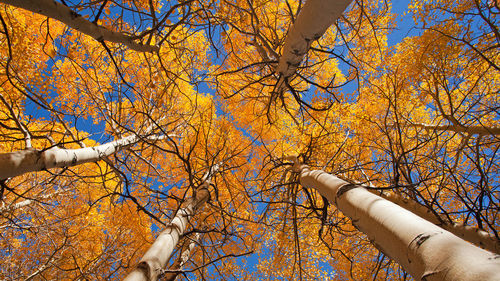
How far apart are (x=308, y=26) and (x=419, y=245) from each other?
1.11 meters

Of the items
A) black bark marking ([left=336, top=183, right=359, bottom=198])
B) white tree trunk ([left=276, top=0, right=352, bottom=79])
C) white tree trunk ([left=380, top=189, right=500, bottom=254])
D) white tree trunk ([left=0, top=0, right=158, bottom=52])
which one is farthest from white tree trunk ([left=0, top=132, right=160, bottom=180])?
white tree trunk ([left=380, top=189, right=500, bottom=254])

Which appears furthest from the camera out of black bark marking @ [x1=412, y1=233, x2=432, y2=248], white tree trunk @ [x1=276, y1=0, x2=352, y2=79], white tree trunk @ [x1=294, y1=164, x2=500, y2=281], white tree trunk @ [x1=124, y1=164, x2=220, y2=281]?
white tree trunk @ [x1=124, y1=164, x2=220, y2=281]

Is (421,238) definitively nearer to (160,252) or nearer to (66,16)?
(160,252)

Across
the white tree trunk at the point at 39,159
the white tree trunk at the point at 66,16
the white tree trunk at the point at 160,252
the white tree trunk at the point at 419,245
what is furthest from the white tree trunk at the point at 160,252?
the white tree trunk at the point at 66,16

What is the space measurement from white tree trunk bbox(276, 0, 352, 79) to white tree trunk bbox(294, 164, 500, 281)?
0.96m

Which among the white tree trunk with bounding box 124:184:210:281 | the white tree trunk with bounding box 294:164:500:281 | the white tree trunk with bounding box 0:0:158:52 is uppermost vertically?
the white tree trunk with bounding box 0:0:158:52

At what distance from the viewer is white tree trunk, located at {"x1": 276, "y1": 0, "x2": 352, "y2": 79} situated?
1.02 m

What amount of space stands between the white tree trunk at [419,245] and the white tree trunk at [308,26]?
96 cm

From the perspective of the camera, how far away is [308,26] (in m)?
1.16

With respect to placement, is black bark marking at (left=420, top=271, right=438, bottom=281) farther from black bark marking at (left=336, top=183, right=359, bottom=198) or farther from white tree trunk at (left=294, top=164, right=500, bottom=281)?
black bark marking at (left=336, top=183, right=359, bottom=198)

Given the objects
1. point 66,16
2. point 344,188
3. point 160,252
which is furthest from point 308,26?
point 160,252

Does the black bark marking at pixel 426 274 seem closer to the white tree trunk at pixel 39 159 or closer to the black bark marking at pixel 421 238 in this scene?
the black bark marking at pixel 421 238

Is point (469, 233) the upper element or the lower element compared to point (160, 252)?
upper

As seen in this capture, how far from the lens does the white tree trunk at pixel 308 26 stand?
1.02 metres
